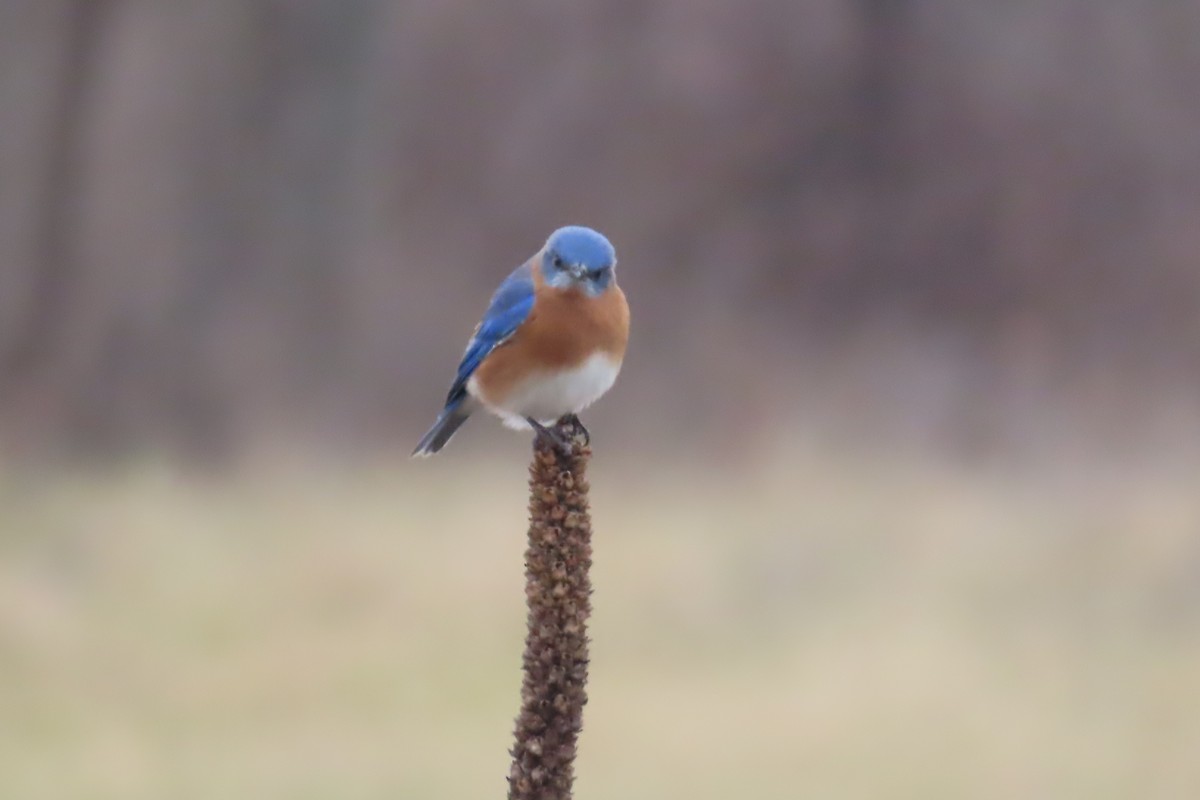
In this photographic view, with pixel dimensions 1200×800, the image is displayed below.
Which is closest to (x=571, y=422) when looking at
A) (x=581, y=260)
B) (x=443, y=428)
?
(x=581, y=260)

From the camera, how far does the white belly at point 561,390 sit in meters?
2.33

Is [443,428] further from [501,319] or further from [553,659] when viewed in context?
[553,659]

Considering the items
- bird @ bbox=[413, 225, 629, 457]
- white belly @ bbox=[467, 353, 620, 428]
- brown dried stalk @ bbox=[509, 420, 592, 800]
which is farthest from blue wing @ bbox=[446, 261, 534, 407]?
brown dried stalk @ bbox=[509, 420, 592, 800]

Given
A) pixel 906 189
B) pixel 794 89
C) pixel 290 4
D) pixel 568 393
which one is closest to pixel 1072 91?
pixel 906 189

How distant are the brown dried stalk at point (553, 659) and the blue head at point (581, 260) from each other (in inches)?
38.1

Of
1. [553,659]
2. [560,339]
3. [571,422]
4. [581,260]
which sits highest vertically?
[581,260]

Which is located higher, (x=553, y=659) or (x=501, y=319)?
(x=501, y=319)

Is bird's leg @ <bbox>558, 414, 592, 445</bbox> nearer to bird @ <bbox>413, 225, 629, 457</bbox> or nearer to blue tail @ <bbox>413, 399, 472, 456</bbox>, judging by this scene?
bird @ <bbox>413, 225, 629, 457</bbox>

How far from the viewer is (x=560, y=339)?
7.65 ft

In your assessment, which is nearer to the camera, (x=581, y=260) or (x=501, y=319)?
(x=581, y=260)

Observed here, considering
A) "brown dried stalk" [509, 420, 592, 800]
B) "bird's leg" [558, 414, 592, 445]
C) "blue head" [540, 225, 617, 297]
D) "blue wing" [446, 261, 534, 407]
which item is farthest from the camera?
"blue wing" [446, 261, 534, 407]

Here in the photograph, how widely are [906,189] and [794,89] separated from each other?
1.65ft

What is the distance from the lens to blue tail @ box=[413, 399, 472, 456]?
8.57ft

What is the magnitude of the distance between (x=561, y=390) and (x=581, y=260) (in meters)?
A: 0.22
